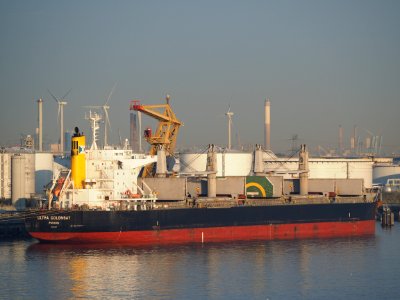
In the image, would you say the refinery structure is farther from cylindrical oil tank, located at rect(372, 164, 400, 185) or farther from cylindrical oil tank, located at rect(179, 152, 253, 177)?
cylindrical oil tank, located at rect(372, 164, 400, 185)

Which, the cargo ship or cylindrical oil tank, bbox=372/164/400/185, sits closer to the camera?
the cargo ship

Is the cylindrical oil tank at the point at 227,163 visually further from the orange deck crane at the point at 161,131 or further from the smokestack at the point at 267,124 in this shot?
the smokestack at the point at 267,124

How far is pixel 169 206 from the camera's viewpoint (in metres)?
53.3

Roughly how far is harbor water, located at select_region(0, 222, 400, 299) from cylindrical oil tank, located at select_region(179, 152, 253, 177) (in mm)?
19455

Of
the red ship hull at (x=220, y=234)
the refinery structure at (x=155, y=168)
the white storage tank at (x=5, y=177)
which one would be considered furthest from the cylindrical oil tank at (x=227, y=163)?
the white storage tank at (x=5, y=177)

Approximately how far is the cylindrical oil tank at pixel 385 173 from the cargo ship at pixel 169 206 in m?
→ 37.7

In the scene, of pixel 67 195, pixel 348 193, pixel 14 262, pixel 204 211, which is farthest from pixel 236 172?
pixel 14 262

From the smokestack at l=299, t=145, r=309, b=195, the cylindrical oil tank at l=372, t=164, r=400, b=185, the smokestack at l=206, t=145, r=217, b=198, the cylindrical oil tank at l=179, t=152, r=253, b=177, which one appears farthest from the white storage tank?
the cylindrical oil tank at l=372, t=164, r=400, b=185

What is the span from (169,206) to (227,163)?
61.0 ft

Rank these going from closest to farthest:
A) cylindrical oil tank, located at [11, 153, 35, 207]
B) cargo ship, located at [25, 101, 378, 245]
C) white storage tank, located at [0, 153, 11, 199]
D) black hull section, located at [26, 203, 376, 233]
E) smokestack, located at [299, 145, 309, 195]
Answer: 1. black hull section, located at [26, 203, 376, 233]
2. cargo ship, located at [25, 101, 378, 245]
3. smokestack, located at [299, 145, 309, 195]
4. cylindrical oil tank, located at [11, 153, 35, 207]
5. white storage tank, located at [0, 153, 11, 199]

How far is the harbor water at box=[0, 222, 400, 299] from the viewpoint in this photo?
3631 cm

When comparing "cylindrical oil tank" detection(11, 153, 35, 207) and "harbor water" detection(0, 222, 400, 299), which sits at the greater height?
"cylindrical oil tank" detection(11, 153, 35, 207)

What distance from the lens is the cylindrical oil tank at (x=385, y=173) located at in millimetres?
98625

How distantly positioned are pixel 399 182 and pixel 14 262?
63.9 m
